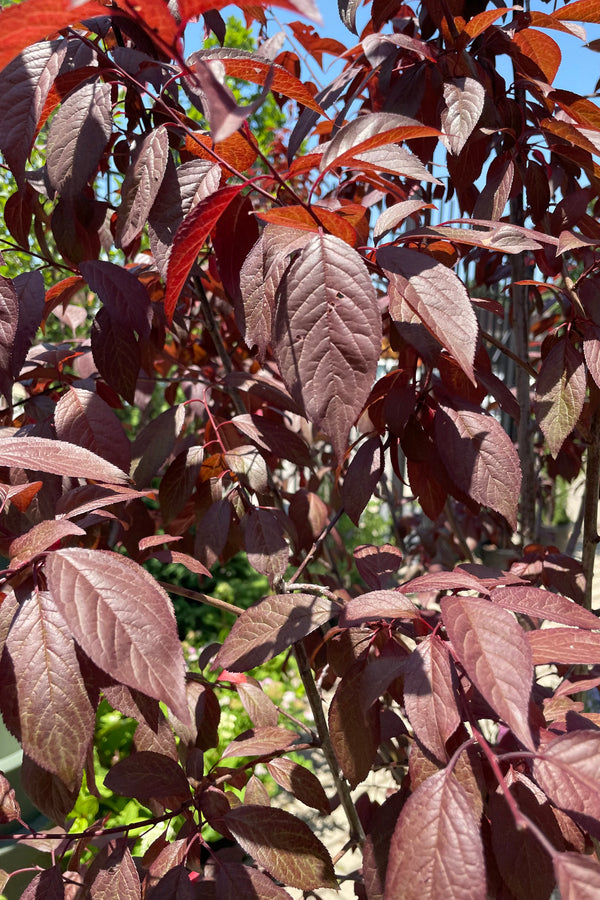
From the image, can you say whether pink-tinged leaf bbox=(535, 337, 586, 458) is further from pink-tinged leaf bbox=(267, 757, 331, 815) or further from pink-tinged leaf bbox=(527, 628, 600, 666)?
pink-tinged leaf bbox=(267, 757, 331, 815)

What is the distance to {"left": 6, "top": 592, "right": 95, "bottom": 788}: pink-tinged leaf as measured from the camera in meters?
0.54

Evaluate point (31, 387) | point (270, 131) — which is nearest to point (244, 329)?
point (31, 387)

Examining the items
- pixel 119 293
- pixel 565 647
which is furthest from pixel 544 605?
pixel 119 293

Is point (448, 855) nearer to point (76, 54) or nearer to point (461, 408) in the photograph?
point (461, 408)

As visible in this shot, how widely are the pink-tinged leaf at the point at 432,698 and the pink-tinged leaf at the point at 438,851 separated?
0.05 metres

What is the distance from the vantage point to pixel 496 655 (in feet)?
1.74

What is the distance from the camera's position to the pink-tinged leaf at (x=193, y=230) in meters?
0.65

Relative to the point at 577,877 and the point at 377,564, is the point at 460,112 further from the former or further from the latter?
the point at 577,877

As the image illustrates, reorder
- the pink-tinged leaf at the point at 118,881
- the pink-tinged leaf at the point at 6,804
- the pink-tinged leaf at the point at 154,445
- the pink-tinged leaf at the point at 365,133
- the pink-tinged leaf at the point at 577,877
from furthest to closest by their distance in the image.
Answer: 1. the pink-tinged leaf at the point at 154,445
2. the pink-tinged leaf at the point at 6,804
3. the pink-tinged leaf at the point at 118,881
4. the pink-tinged leaf at the point at 365,133
5. the pink-tinged leaf at the point at 577,877

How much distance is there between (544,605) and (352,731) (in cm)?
26

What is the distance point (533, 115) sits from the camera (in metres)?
1.08

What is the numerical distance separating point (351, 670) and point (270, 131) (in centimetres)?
352

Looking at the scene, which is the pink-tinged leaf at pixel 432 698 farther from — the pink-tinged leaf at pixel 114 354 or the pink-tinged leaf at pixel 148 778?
the pink-tinged leaf at pixel 114 354

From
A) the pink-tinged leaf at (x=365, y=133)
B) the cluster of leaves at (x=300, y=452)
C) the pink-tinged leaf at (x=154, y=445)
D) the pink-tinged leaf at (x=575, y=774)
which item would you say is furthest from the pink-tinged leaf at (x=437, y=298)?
the pink-tinged leaf at (x=154, y=445)
